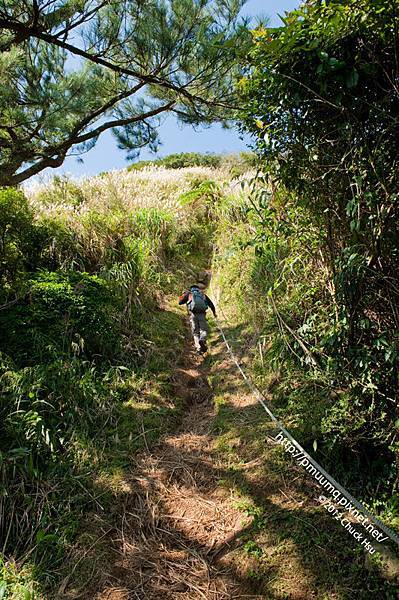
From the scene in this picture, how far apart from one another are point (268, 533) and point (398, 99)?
2491 mm

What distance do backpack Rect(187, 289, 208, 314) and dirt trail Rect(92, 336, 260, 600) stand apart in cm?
187

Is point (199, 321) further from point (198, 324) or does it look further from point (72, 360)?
point (72, 360)

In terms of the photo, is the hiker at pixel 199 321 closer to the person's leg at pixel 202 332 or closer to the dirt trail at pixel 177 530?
the person's leg at pixel 202 332

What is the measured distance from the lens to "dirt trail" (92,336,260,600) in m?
2.07

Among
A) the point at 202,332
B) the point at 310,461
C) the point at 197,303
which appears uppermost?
the point at 197,303

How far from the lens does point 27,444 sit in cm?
263

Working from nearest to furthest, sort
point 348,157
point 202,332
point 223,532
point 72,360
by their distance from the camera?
1. point 348,157
2. point 223,532
3. point 72,360
4. point 202,332

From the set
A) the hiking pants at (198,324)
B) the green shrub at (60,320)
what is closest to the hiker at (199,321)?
the hiking pants at (198,324)

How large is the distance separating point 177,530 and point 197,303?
9.48 feet

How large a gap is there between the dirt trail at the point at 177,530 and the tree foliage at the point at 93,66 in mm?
3569

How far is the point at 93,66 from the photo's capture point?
461 centimetres

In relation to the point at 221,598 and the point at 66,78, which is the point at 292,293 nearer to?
the point at 221,598

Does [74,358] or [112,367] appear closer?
[74,358]

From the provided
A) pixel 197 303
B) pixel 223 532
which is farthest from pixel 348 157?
pixel 197 303
